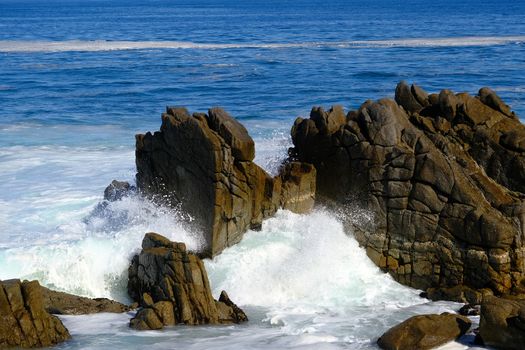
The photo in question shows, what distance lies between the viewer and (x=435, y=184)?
747 inches

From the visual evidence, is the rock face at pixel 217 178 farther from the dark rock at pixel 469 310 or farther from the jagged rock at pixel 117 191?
the dark rock at pixel 469 310

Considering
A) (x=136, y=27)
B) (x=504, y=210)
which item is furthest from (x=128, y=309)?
(x=136, y=27)

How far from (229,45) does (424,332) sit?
6591 centimetres

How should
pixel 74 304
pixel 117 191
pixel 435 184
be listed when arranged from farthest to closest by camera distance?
pixel 117 191
pixel 435 184
pixel 74 304

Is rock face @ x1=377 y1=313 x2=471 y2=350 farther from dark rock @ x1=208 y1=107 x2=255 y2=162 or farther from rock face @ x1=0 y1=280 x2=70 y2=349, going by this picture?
rock face @ x1=0 y1=280 x2=70 y2=349

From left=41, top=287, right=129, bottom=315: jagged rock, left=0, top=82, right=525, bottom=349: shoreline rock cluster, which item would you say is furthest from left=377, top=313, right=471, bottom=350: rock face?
left=41, top=287, right=129, bottom=315: jagged rock

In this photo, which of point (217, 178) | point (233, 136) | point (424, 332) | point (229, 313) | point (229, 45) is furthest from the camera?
point (229, 45)

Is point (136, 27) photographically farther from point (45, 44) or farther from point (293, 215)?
point (293, 215)

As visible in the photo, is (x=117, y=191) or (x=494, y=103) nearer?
(x=494, y=103)

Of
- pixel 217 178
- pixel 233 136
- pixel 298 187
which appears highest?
pixel 233 136

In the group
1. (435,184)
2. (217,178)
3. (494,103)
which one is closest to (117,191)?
(217,178)

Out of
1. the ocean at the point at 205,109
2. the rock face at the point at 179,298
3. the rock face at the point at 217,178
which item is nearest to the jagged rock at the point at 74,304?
the ocean at the point at 205,109

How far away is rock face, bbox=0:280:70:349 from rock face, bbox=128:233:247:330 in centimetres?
169

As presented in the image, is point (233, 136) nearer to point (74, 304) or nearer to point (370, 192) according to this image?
point (370, 192)
